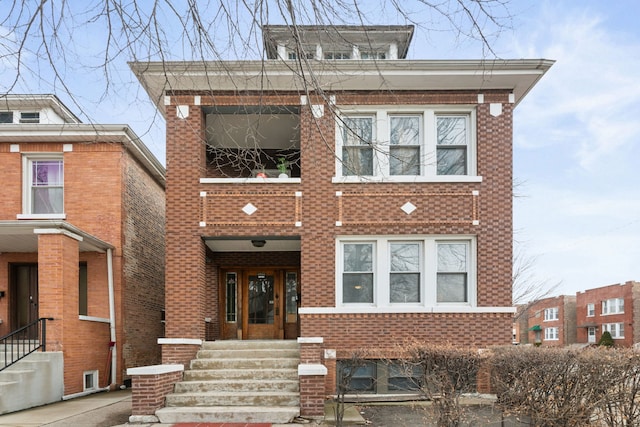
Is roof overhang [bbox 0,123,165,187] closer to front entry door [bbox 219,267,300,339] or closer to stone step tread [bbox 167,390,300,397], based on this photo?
front entry door [bbox 219,267,300,339]

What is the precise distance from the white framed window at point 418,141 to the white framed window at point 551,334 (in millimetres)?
45148

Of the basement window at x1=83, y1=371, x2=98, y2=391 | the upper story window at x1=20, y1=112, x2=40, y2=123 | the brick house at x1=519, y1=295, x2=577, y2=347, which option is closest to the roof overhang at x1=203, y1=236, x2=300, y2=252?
the basement window at x1=83, y1=371, x2=98, y2=391

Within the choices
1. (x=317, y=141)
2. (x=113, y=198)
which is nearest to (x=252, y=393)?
(x=317, y=141)

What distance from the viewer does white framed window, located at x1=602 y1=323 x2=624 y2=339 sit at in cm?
3750

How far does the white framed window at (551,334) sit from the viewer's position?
4780cm

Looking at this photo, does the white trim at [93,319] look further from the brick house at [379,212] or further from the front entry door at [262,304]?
the front entry door at [262,304]

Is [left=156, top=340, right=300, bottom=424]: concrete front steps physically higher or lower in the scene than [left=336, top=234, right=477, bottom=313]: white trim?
lower

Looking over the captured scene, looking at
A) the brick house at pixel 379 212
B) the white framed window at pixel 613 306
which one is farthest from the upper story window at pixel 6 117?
the white framed window at pixel 613 306

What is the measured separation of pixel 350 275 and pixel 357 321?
0.97 meters

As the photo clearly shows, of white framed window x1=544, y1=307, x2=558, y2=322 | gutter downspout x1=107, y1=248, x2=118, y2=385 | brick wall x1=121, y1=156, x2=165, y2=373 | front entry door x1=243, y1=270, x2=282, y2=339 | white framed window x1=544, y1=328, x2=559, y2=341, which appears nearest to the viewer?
gutter downspout x1=107, y1=248, x2=118, y2=385

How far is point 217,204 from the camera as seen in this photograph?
9.88m

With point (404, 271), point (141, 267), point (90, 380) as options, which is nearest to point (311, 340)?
point (404, 271)

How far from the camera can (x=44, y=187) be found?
1230cm

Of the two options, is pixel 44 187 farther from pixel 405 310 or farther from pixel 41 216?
pixel 405 310
